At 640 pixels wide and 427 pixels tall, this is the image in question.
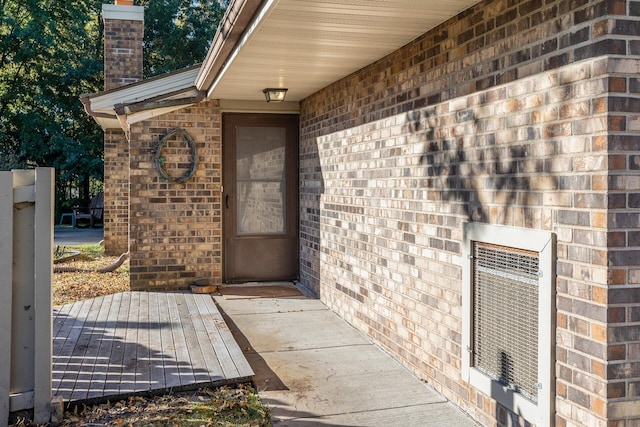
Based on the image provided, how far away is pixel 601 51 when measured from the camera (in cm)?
245

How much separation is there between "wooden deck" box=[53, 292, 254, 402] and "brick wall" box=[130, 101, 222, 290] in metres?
0.84

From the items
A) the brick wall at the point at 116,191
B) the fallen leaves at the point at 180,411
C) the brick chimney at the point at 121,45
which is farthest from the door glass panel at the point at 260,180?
the brick wall at the point at 116,191

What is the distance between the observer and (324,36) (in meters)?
4.28

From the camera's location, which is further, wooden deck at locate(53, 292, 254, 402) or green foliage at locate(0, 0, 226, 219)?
green foliage at locate(0, 0, 226, 219)

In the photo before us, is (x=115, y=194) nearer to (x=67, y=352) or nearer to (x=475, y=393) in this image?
(x=67, y=352)

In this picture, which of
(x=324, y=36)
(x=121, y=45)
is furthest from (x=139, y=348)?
(x=121, y=45)

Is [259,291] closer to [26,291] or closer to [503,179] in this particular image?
[26,291]

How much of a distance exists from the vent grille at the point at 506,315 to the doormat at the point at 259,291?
378 cm

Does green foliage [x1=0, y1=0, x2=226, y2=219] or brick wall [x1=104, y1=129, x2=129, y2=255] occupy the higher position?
green foliage [x1=0, y1=0, x2=226, y2=219]

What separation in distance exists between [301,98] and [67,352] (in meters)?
4.11

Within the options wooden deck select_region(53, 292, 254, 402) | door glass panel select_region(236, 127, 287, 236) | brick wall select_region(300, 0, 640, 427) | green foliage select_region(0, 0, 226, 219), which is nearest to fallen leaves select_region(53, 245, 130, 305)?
wooden deck select_region(53, 292, 254, 402)

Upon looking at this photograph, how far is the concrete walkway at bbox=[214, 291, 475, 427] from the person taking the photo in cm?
353

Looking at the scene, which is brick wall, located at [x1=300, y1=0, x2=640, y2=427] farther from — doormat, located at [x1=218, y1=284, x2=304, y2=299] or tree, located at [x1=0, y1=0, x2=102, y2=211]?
tree, located at [x1=0, y1=0, x2=102, y2=211]

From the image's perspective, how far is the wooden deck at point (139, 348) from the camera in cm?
383
